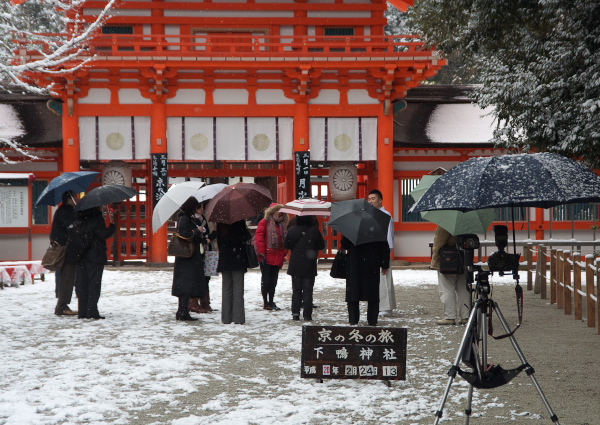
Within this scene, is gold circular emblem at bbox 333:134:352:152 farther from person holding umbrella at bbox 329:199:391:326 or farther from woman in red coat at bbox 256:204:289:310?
person holding umbrella at bbox 329:199:391:326

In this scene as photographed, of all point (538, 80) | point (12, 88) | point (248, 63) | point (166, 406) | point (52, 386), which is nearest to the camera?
point (166, 406)

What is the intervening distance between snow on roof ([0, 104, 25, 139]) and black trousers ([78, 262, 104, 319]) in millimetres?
10415

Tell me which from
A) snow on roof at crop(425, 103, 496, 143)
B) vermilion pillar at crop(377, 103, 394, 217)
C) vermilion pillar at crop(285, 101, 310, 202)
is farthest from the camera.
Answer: snow on roof at crop(425, 103, 496, 143)

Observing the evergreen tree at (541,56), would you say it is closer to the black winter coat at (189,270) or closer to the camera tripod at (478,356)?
the black winter coat at (189,270)

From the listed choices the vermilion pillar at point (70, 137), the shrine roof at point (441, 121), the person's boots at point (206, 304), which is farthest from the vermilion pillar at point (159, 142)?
the person's boots at point (206, 304)

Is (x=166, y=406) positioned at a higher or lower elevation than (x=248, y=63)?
lower

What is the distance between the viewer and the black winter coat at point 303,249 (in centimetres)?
966

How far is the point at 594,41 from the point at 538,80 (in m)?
1.57

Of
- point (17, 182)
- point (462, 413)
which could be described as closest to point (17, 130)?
point (17, 182)

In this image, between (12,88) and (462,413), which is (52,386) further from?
(12,88)

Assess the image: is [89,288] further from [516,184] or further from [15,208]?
[15,208]

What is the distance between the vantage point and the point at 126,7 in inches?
752

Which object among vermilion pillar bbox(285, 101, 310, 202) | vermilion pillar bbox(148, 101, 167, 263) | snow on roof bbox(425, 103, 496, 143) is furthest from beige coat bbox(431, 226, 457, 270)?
vermilion pillar bbox(148, 101, 167, 263)

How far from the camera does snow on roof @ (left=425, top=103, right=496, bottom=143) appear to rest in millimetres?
19547
